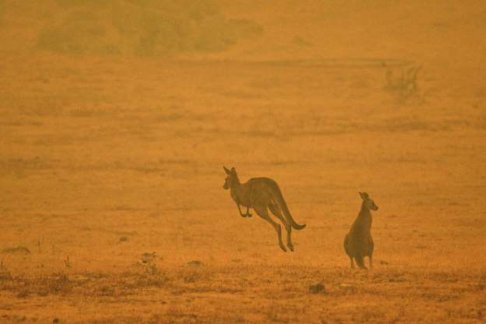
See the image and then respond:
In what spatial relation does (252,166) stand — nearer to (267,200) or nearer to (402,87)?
(402,87)

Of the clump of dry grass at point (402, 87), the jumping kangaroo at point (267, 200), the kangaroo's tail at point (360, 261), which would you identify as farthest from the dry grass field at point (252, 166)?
the jumping kangaroo at point (267, 200)

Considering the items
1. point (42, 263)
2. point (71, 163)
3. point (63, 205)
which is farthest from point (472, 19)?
point (42, 263)

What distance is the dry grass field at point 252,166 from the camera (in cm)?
911

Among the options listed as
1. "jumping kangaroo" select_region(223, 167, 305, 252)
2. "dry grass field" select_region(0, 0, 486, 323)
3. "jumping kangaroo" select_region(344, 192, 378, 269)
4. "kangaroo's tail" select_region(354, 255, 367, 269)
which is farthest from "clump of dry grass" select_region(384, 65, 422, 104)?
"kangaroo's tail" select_region(354, 255, 367, 269)

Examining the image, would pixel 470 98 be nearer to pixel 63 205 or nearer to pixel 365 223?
pixel 63 205

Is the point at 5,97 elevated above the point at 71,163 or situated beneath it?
elevated above

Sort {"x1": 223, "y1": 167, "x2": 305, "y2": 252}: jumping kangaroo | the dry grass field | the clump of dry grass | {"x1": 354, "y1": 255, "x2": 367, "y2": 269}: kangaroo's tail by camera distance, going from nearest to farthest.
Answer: the dry grass field < {"x1": 354, "y1": 255, "x2": 367, "y2": 269}: kangaroo's tail < {"x1": 223, "y1": 167, "x2": 305, "y2": 252}: jumping kangaroo < the clump of dry grass

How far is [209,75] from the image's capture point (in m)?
30.6

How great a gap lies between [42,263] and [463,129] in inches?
596

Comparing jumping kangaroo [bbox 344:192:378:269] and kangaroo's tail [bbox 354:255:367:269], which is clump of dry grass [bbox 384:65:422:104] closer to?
jumping kangaroo [bbox 344:192:378:269]

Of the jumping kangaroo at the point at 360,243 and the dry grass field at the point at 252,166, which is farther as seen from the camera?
the jumping kangaroo at the point at 360,243

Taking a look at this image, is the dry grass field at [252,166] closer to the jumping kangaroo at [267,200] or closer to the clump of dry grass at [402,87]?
the clump of dry grass at [402,87]

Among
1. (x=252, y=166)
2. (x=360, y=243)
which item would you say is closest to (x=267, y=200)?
(x=360, y=243)

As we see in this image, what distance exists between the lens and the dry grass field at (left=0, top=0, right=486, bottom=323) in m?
9.11
